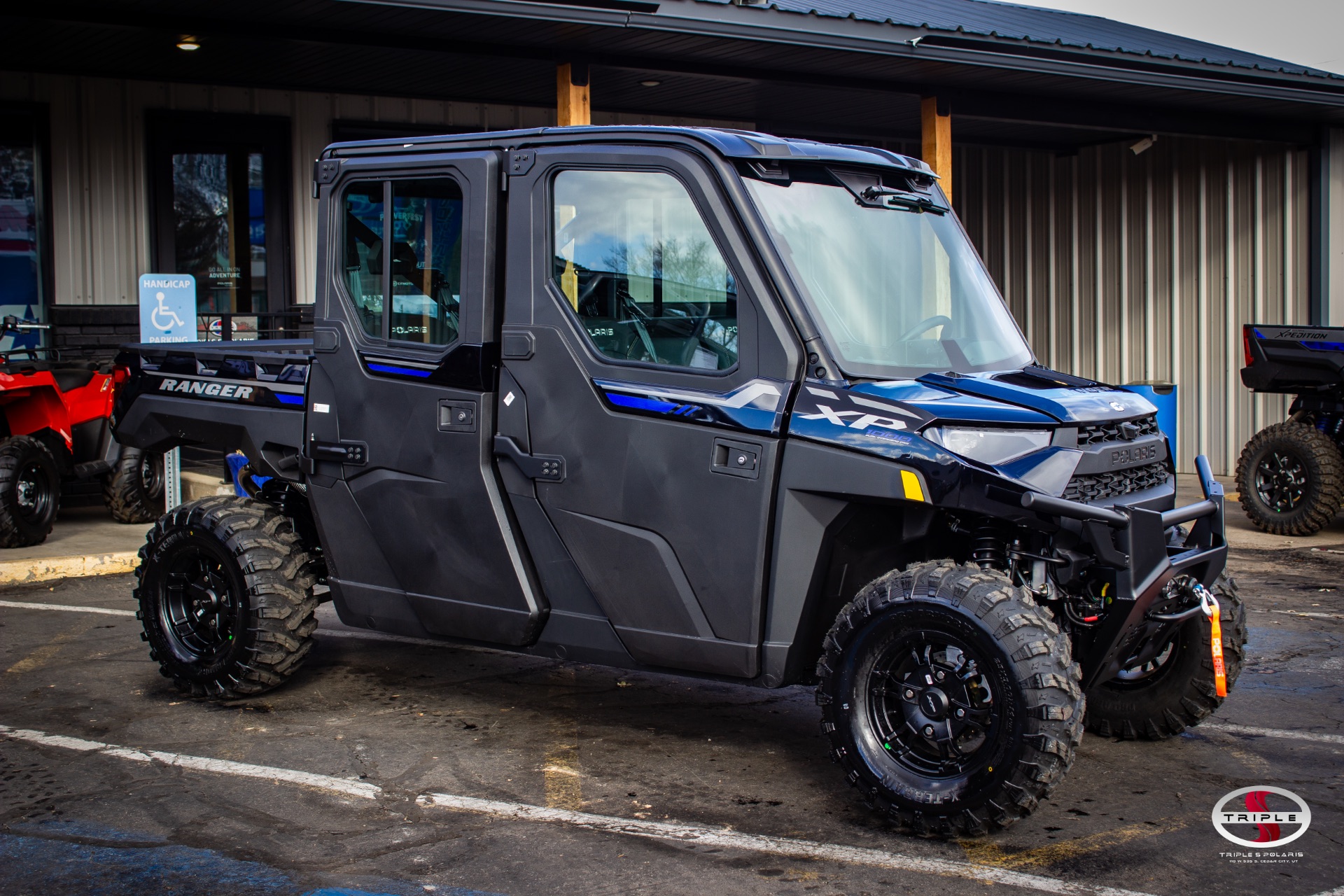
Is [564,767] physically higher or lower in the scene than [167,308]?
lower

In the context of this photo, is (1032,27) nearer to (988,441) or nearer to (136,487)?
(136,487)

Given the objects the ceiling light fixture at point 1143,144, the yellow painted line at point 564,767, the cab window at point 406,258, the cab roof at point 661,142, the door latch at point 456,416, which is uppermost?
the ceiling light fixture at point 1143,144

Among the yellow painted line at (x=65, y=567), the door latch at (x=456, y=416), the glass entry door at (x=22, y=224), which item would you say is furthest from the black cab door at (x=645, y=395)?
the glass entry door at (x=22, y=224)

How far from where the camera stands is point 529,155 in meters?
4.68

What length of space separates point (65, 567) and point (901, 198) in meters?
6.65

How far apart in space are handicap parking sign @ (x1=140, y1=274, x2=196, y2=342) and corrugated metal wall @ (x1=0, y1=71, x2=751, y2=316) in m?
2.67

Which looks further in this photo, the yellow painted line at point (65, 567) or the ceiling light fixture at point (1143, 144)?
the ceiling light fixture at point (1143, 144)

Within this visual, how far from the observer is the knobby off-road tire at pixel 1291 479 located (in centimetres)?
1017

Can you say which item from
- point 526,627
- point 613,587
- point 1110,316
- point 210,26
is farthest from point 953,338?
point 1110,316

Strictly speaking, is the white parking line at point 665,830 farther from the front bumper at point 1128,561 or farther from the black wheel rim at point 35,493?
the black wheel rim at point 35,493

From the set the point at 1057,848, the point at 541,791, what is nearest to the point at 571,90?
the point at 541,791

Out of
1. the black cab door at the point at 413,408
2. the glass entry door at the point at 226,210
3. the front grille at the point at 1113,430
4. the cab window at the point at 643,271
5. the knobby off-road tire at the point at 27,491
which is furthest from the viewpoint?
the glass entry door at the point at 226,210

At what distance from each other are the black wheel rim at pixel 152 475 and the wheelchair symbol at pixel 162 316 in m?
1.12

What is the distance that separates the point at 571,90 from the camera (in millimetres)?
10852
